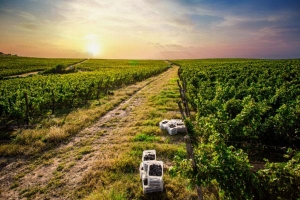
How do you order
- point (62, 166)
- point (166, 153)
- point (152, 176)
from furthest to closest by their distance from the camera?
point (166, 153) → point (62, 166) → point (152, 176)

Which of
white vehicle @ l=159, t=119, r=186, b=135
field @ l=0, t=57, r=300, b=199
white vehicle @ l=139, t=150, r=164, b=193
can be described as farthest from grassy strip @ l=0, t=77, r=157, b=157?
white vehicle @ l=139, t=150, r=164, b=193

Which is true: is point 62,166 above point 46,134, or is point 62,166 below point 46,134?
below

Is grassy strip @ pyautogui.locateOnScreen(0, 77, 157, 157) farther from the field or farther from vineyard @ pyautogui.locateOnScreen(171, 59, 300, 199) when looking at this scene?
vineyard @ pyautogui.locateOnScreen(171, 59, 300, 199)

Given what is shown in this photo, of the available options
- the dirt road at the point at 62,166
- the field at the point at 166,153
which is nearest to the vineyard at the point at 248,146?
the field at the point at 166,153

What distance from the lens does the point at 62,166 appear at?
8.38 m

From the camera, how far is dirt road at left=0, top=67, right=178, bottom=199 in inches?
276

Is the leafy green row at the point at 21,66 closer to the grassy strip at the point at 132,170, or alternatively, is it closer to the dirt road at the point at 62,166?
the dirt road at the point at 62,166

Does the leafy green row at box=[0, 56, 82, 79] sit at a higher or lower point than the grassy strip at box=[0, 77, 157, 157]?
higher

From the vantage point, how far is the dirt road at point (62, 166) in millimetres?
7000

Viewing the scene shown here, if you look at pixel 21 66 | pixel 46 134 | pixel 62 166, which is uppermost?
pixel 21 66

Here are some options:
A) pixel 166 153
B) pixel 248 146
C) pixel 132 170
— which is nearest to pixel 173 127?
pixel 166 153

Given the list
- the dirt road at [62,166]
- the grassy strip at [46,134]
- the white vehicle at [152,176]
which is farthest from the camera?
the grassy strip at [46,134]

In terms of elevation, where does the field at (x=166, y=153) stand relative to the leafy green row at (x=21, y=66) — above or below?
below

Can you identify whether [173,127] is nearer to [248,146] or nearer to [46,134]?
[248,146]
